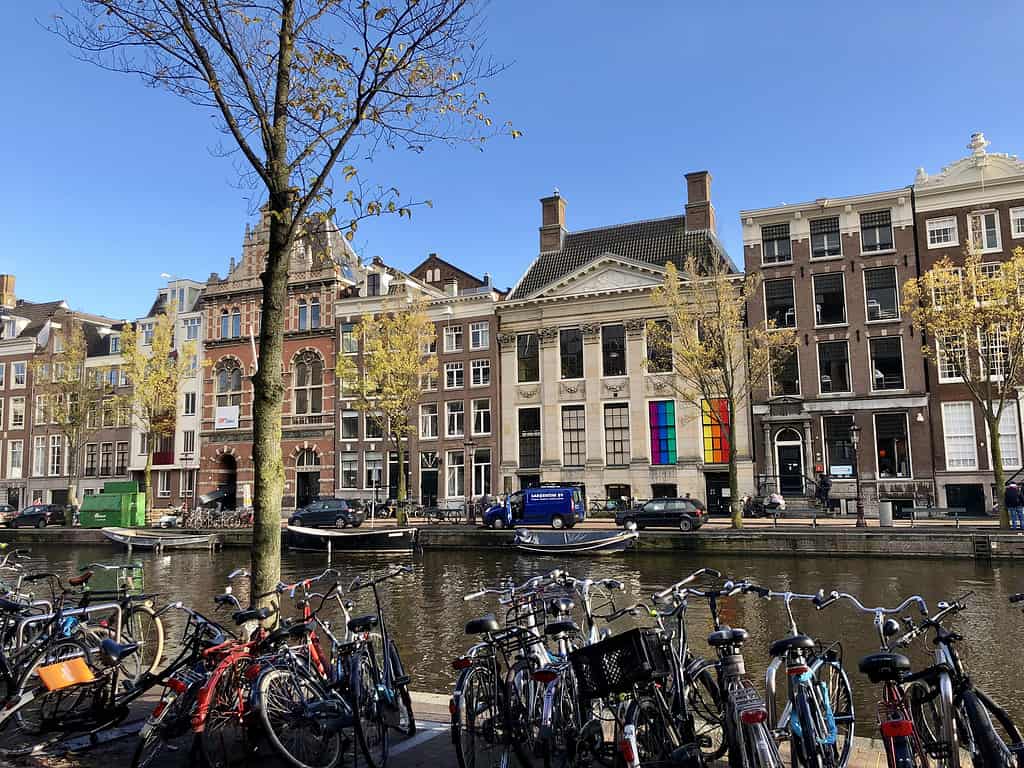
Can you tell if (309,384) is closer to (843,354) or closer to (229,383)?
(229,383)

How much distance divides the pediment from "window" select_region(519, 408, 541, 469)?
7.09 m

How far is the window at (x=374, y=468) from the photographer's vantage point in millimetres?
46781

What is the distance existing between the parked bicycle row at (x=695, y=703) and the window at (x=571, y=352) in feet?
124

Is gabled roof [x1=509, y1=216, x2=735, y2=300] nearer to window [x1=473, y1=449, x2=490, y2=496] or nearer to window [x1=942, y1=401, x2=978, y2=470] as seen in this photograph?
window [x1=473, y1=449, x2=490, y2=496]

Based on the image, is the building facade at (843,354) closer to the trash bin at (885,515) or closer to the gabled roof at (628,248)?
the gabled roof at (628,248)

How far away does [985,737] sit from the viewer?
443 cm

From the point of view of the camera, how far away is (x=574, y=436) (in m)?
43.6

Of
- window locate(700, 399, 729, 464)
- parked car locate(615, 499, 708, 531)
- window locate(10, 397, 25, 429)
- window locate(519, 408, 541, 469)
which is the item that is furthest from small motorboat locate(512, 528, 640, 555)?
window locate(10, 397, 25, 429)

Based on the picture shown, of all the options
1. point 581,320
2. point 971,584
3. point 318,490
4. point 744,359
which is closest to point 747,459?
point 744,359

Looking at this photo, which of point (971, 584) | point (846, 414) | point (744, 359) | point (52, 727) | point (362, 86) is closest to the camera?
point (52, 727)

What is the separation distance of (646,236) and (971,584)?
29.6 meters

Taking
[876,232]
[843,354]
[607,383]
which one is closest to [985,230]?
[876,232]

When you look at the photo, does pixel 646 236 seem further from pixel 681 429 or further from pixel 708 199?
pixel 681 429

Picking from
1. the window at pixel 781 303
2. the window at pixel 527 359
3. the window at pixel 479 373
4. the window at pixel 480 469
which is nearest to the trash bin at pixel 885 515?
the window at pixel 781 303
